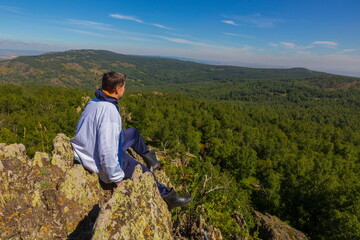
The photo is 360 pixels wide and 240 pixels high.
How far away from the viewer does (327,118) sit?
13738 cm

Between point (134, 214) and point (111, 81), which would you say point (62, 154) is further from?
point (134, 214)

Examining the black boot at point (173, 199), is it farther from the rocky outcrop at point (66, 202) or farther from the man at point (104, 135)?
the man at point (104, 135)

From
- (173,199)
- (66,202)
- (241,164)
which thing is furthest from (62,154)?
(241,164)

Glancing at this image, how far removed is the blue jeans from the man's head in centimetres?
165

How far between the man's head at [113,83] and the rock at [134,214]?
1847 mm

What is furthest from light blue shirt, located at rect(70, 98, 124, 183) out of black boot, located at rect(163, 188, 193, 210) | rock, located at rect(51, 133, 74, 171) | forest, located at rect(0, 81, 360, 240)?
forest, located at rect(0, 81, 360, 240)

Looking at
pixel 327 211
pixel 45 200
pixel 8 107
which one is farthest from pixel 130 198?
pixel 8 107

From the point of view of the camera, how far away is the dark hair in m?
4.29

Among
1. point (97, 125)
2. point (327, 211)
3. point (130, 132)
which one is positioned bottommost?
point (327, 211)

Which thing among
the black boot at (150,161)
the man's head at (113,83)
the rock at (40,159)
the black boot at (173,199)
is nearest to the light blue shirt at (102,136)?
the man's head at (113,83)

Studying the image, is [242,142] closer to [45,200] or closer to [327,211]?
[327,211]

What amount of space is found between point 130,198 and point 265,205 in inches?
1390

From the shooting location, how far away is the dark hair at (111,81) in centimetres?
429

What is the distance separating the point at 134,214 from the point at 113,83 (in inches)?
107
